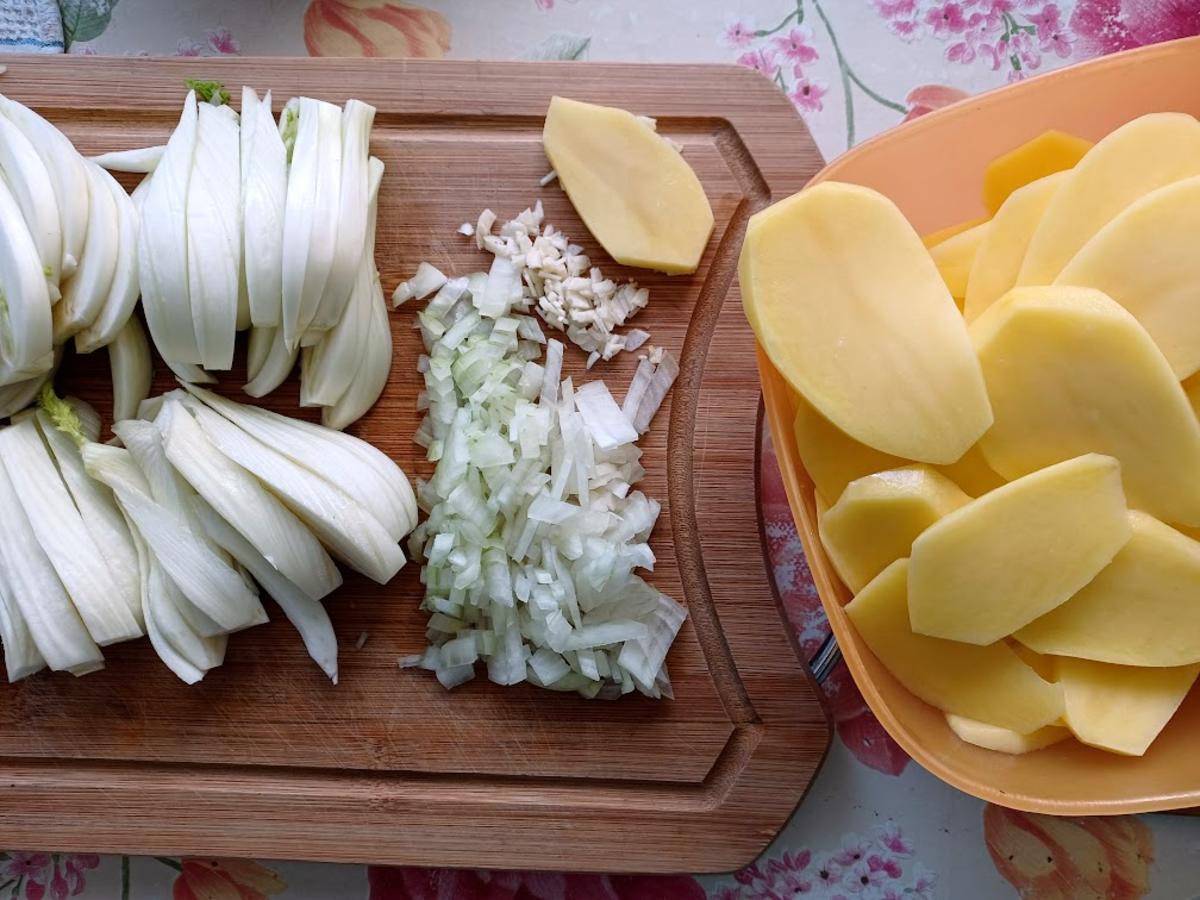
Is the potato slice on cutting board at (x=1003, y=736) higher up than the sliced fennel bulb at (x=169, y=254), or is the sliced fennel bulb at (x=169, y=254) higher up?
the sliced fennel bulb at (x=169, y=254)

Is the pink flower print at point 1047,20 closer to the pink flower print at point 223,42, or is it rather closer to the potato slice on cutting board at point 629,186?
the potato slice on cutting board at point 629,186

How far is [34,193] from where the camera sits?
3.73 ft

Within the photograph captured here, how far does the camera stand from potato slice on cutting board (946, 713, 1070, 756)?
1065 mm

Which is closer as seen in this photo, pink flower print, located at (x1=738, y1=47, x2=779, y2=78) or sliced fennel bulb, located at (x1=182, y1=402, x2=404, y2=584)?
sliced fennel bulb, located at (x1=182, y1=402, x2=404, y2=584)

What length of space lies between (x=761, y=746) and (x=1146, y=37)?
1229 millimetres

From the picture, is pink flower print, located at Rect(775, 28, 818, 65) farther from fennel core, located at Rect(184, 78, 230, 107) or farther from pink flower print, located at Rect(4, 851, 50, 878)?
pink flower print, located at Rect(4, 851, 50, 878)

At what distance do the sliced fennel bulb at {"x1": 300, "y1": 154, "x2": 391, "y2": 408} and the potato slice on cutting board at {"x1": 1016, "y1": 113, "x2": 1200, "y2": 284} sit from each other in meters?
0.83

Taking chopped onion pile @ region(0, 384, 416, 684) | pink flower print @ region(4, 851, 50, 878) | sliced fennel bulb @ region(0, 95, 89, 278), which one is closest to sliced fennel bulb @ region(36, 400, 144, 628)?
chopped onion pile @ region(0, 384, 416, 684)

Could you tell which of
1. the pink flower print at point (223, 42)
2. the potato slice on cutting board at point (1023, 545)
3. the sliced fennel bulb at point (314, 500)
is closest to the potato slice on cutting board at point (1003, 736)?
the potato slice on cutting board at point (1023, 545)

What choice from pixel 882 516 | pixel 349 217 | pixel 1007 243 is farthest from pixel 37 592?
pixel 1007 243

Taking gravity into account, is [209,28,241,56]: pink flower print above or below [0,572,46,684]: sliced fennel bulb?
above

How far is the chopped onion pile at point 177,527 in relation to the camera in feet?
3.88

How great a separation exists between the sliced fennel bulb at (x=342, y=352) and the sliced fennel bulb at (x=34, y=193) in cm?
33

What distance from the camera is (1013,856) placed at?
134cm
